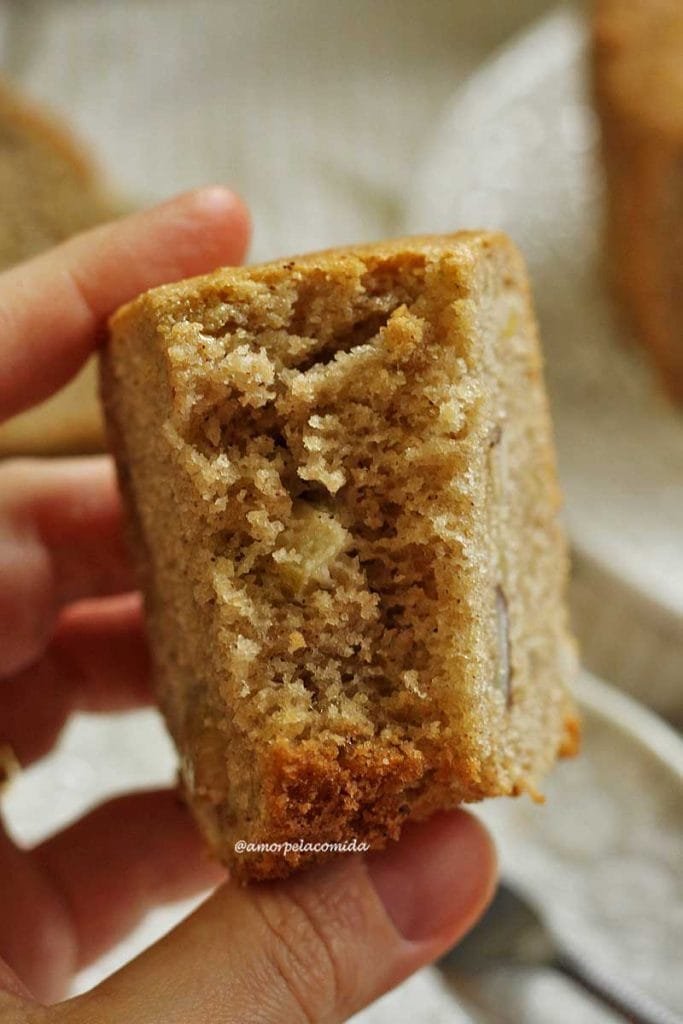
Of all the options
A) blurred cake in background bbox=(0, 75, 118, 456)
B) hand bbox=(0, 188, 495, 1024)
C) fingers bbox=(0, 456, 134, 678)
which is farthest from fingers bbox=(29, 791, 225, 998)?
blurred cake in background bbox=(0, 75, 118, 456)

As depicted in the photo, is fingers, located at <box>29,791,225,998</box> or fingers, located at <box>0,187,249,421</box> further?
fingers, located at <box>29,791,225,998</box>

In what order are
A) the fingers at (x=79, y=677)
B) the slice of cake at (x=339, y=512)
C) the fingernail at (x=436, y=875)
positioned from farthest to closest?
1. the fingers at (x=79, y=677)
2. the fingernail at (x=436, y=875)
3. the slice of cake at (x=339, y=512)

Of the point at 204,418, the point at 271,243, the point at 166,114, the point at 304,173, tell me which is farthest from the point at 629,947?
the point at 166,114

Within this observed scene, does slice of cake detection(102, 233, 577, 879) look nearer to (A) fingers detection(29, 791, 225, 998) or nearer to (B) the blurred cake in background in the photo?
(A) fingers detection(29, 791, 225, 998)

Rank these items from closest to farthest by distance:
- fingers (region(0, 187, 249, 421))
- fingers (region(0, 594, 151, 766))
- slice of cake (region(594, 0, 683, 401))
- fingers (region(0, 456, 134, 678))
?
fingers (region(0, 187, 249, 421)) → fingers (region(0, 456, 134, 678)) → fingers (region(0, 594, 151, 766)) → slice of cake (region(594, 0, 683, 401))

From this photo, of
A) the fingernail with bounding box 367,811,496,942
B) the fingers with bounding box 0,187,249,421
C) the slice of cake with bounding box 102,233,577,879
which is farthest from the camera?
the fingers with bounding box 0,187,249,421

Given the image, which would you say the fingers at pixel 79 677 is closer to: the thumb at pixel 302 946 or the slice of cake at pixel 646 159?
the thumb at pixel 302 946

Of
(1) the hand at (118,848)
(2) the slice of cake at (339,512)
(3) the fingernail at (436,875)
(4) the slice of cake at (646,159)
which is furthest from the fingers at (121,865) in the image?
(4) the slice of cake at (646,159)
